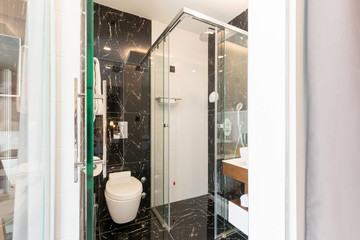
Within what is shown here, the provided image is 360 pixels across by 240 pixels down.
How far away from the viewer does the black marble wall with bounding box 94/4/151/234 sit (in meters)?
2.04

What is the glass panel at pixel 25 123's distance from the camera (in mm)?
459

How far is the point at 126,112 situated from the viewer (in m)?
2.22

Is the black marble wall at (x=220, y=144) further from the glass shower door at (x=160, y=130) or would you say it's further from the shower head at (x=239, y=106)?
the glass shower door at (x=160, y=130)

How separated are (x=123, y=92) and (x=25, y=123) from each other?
175 cm

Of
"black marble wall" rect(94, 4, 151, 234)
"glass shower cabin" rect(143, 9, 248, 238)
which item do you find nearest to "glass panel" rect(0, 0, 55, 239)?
"glass shower cabin" rect(143, 9, 248, 238)

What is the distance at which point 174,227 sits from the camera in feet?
5.98

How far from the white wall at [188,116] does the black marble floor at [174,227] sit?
0.40 m

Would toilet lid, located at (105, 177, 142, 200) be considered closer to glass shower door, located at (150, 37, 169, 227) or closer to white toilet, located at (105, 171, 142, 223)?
white toilet, located at (105, 171, 142, 223)

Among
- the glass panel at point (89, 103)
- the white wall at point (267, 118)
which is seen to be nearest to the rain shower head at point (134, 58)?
the glass panel at point (89, 103)

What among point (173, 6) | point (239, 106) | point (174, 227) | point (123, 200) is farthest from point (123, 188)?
point (173, 6)

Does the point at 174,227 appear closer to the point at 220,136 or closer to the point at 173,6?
the point at 220,136

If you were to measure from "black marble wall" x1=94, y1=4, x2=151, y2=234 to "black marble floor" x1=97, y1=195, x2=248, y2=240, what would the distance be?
0.19 m

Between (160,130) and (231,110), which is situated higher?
(231,110)

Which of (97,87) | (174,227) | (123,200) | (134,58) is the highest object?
(134,58)
